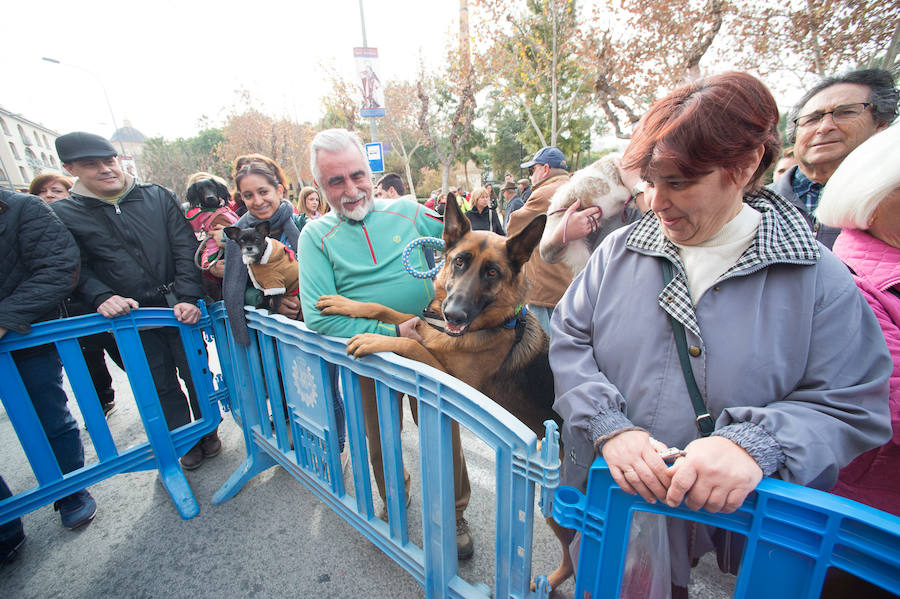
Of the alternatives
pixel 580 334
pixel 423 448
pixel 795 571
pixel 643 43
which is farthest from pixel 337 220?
pixel 643 43

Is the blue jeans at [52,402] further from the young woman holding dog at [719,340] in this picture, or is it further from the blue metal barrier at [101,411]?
the young woman holding dog at [719,340]

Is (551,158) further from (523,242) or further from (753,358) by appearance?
(753,358)

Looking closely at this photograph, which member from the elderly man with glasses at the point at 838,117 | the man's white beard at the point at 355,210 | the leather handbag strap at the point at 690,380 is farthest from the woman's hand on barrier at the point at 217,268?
the elderly man with glasses at the point at 838,117

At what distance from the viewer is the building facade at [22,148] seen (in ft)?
130

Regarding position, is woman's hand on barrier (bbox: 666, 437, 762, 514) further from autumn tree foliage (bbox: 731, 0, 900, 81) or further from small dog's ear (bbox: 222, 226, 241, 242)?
autumn tree foliage (bbox: 731, 0, 900, 81)

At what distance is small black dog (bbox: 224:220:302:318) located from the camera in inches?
111

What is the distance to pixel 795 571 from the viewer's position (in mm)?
848

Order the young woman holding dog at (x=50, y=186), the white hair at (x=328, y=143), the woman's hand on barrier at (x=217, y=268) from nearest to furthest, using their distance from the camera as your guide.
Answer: the white hair at (x=328, y=143)
the woman's hand on barrier at (x=217, y=268)
the young woman holding dog at (x=50, y=186)

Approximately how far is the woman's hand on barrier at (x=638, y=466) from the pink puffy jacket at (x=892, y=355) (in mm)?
893

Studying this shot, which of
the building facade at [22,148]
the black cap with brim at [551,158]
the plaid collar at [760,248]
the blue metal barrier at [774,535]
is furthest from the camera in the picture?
the building facade at [22,148]

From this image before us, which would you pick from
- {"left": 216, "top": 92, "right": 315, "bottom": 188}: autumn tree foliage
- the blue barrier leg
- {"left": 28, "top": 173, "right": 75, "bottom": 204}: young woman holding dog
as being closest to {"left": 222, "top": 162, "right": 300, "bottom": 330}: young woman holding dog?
the blue barrier leg

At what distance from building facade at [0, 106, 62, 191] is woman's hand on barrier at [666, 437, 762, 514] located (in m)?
55.7

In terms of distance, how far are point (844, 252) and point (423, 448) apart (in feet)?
6.12

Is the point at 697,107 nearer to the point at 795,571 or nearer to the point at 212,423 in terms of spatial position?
the point at 795,571
